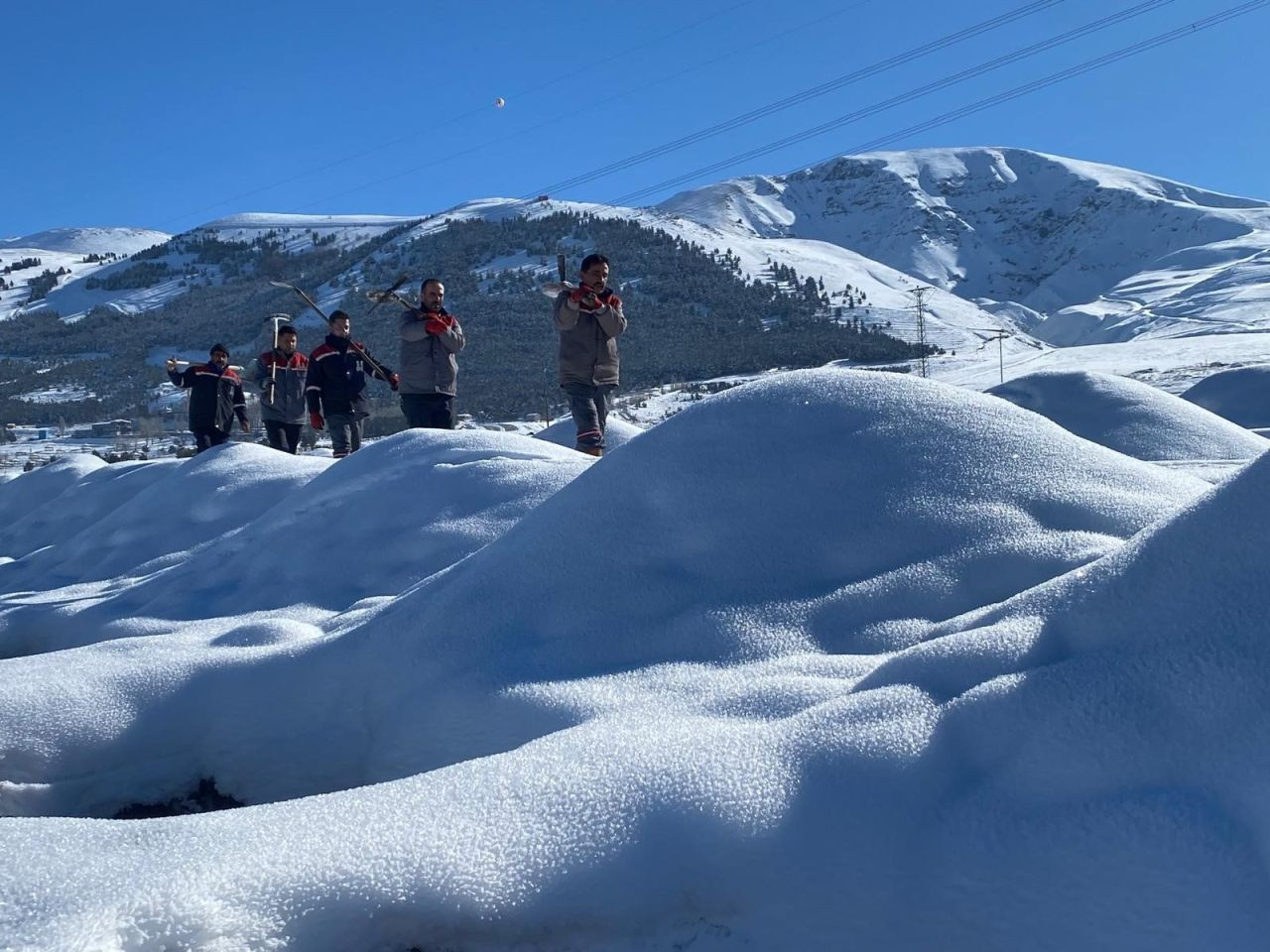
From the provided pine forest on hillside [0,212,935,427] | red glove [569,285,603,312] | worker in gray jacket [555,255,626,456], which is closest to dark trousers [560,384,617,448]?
worker in gray jacket [555,255,626,456]

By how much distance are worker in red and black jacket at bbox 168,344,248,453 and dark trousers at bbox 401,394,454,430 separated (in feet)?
10.7

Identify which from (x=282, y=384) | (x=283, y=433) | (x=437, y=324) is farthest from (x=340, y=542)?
(x=283, y=433)

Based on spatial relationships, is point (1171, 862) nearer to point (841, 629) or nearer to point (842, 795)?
point (842, 795)

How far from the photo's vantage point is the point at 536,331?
84.7 meters

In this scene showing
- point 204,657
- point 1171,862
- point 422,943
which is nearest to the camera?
point 1171,862

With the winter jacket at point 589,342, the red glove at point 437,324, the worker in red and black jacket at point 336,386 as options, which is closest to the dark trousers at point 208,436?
the worker in red and black jacket at point 336,386

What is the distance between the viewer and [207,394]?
35.8ft

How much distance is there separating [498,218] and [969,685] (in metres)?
134

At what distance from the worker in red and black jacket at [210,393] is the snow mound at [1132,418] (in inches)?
300

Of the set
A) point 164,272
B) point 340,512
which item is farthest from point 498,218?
point 340,512

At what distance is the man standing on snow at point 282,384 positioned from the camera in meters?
10.3

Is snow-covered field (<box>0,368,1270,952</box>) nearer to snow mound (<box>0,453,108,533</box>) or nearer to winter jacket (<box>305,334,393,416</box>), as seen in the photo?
winter jacket (<box>305,334,393,416</box>)

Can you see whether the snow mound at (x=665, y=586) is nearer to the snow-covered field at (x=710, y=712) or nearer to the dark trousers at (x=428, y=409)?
the snow-covered field at (x=710, y=712)

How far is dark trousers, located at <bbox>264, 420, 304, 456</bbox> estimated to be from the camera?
10.6m
